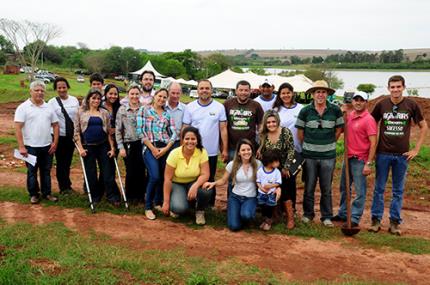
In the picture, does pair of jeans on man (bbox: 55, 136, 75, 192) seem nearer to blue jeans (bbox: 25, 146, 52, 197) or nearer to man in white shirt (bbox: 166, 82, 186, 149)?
blue jeans (bbox: 25, 146, 52, 197)

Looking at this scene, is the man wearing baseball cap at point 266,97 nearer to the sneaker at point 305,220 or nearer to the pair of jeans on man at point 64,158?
the sneaker at point 305,220

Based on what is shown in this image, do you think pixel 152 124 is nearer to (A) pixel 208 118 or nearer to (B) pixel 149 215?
(A) pixel 208 118

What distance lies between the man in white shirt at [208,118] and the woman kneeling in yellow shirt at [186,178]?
0.39 metres

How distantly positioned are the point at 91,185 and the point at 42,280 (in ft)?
8.67

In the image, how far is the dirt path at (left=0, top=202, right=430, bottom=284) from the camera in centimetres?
463

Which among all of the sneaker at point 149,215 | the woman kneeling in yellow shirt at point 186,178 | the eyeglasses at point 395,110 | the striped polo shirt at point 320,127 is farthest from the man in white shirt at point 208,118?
the eyeglasses at point 395,110

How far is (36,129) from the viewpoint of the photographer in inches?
248

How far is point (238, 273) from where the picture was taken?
14.4ft

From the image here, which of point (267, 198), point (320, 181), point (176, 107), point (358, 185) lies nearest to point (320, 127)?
point (320, 181)

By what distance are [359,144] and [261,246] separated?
205 cm

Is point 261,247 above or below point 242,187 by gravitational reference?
below

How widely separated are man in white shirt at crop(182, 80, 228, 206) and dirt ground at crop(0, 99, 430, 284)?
4.24ft

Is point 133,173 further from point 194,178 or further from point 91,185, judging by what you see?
point 194,178

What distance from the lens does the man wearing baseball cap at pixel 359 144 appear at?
5848 mm
